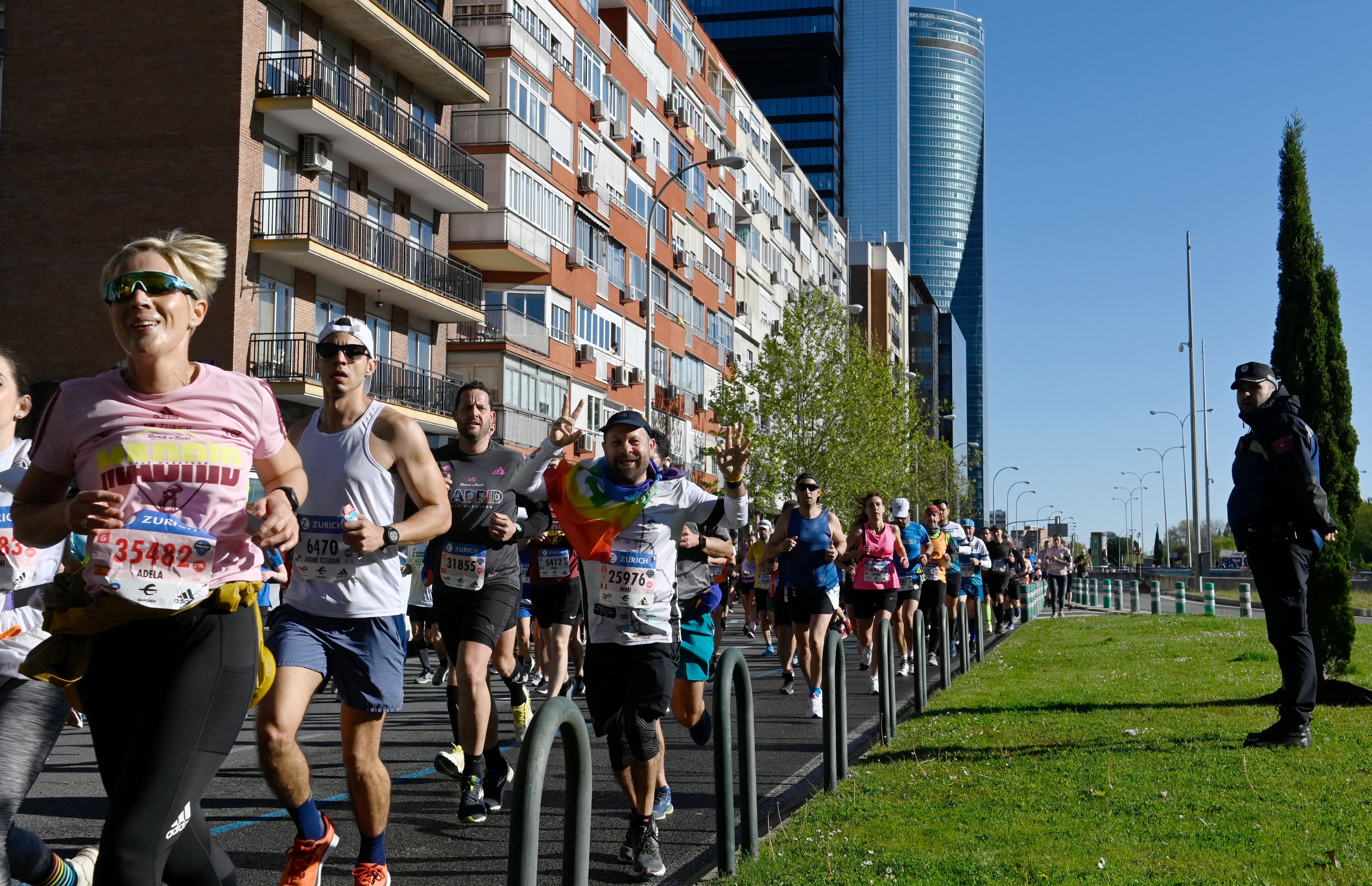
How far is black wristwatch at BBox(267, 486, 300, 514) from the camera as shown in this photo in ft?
12.6

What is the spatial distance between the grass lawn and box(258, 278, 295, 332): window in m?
20.8

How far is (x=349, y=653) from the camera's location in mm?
5320

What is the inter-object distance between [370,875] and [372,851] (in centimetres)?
8

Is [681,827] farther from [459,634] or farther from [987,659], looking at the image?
[987,659]

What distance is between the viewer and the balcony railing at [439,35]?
110 feet

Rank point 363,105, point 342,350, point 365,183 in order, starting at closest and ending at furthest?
1. point 342,350
2. point 363,105
3. point 365,183

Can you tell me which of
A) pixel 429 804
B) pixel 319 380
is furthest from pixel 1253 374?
pixel 319 380

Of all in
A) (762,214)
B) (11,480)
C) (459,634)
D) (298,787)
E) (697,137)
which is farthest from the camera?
(762,214)

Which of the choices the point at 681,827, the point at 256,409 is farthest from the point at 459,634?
the point at 256,409

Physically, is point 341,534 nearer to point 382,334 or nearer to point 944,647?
point 944,647

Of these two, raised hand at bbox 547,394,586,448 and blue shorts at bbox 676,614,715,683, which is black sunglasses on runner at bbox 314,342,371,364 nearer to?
raised hand at bbox 547,394,586,448

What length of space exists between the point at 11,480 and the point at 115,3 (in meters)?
28.4

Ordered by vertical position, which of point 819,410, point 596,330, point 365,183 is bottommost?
point 819,410

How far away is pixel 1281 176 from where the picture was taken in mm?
12273
